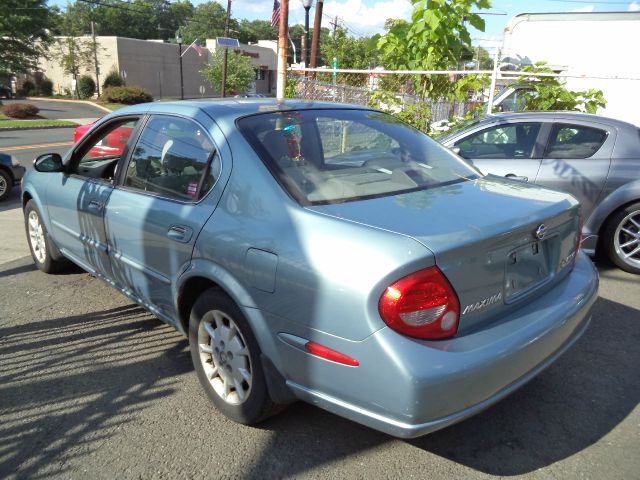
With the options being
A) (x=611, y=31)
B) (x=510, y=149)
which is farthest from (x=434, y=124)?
(x=611, y=31)

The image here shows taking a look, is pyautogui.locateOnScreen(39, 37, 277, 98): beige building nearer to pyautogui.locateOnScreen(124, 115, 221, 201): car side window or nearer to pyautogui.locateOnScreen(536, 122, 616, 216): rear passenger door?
pyautogui.locateOnScreen(536, 122, 616, 216): rear passenger door

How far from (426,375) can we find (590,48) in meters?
11.3

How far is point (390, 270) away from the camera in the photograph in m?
2.06

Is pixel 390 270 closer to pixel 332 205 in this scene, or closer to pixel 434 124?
pixel 332 205

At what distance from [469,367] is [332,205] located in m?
0.93

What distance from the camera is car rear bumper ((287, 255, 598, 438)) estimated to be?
205 cm

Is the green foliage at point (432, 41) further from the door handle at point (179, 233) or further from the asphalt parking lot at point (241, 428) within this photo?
the door handle at point (179, 233)

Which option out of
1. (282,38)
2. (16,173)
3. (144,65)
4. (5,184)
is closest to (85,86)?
(144,65)

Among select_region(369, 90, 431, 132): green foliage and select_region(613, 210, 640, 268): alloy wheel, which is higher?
select_region(369, 90, 431, 132): green foliage

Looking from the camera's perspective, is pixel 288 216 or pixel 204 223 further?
pixel 204 223

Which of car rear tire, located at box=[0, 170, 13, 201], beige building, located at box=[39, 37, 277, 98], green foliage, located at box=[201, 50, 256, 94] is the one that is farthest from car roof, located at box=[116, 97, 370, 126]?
beige building, located at box=[39, 37, 277, 98]

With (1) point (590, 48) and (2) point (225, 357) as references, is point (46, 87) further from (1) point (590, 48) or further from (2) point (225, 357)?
(2) point (225, 357)

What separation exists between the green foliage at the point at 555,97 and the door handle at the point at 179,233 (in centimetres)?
657

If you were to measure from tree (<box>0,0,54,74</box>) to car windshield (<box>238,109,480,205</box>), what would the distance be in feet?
152
